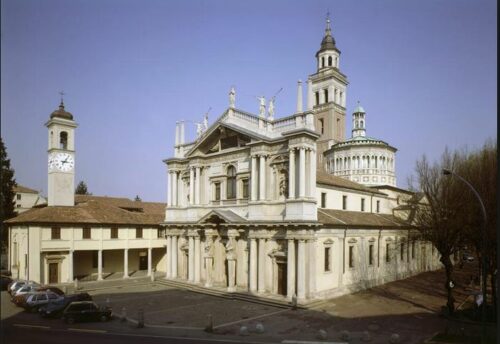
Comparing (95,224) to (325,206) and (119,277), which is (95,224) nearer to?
(119,277)

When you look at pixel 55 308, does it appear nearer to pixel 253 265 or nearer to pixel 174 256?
pixel 253 265

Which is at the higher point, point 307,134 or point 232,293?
point 307,134

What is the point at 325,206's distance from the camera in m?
33.5

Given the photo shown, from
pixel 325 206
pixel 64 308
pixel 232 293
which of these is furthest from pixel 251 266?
pixel 64 308

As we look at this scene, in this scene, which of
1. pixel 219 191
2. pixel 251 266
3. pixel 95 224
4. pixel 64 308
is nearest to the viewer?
pixel 64 308

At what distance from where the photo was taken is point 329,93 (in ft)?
190

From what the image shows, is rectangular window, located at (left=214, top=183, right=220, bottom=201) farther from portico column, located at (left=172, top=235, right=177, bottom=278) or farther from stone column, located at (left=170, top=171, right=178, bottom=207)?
portico column, located at (left=172, top=235, right=177, bottom=278)

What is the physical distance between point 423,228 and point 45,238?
32213 mm

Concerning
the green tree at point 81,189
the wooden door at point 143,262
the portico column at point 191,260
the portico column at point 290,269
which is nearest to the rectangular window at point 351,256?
the portico column at point 290,269

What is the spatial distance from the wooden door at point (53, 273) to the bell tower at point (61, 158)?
632 centimetres

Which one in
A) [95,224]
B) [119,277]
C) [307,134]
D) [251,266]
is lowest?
[119,277]

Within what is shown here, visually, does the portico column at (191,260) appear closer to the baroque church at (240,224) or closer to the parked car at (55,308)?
the baroque church at (240,224)

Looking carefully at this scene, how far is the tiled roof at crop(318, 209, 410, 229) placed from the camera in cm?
2946

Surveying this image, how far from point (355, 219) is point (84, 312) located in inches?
889
